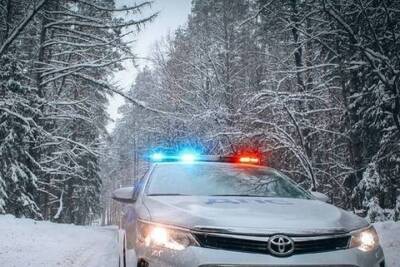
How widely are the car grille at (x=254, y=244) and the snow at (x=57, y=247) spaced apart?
4.45 m

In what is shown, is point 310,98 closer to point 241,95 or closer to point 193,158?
point 241,95

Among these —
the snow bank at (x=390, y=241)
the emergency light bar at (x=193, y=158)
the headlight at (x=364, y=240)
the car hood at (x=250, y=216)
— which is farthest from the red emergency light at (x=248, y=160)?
the snow bank at (x=390, y=241)

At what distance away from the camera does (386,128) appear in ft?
48.0

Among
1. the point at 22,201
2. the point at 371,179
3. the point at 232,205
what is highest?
the point at 232,205

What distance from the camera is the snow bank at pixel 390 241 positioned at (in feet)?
25.6

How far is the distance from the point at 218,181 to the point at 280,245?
75.0 inches

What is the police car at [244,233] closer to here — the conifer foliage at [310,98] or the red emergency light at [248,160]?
the red emergency light at [248,160]

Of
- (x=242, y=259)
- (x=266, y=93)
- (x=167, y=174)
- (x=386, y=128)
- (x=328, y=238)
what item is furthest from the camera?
(x=386, y=128)

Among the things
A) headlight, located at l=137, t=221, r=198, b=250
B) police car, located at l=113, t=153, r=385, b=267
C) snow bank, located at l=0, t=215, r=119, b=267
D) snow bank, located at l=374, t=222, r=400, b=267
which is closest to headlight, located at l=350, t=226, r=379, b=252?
police car, located at l=113, t=153, r=385, b=267

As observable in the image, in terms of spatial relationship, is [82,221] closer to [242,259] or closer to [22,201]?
[22,201]

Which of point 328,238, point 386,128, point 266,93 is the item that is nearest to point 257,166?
point 328,238

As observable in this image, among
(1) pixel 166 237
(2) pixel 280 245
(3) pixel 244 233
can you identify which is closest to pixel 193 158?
(1) pixel 166 237

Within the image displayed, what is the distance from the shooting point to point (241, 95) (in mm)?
19953

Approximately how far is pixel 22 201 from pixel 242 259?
63.3 ft
